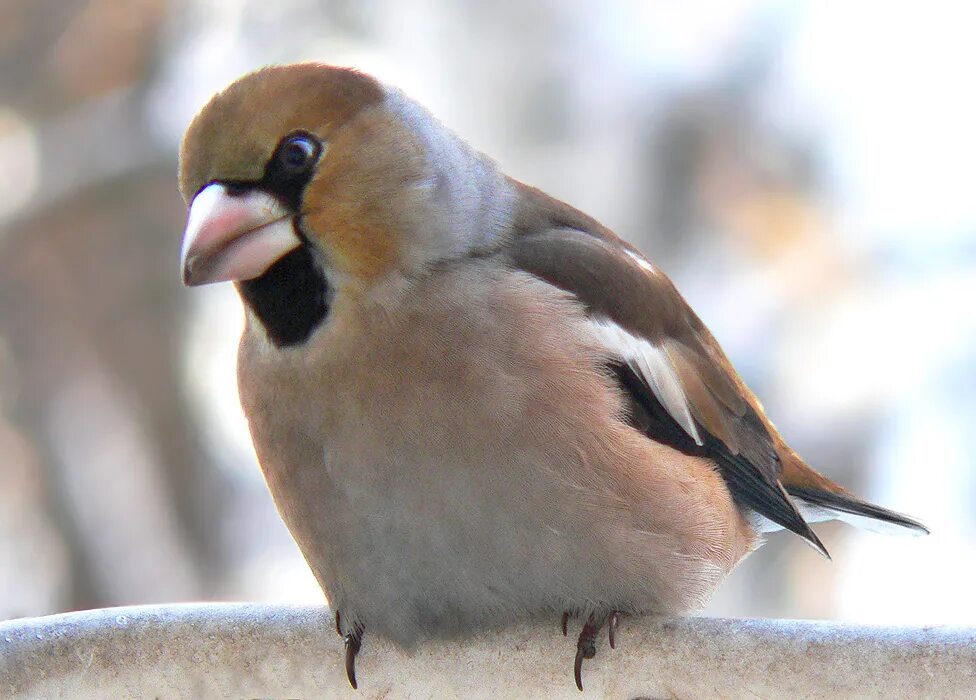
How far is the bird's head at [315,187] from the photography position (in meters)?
1.93

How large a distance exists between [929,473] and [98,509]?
345 cm

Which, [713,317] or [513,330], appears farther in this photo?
[713,317]

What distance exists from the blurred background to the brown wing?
2.42m

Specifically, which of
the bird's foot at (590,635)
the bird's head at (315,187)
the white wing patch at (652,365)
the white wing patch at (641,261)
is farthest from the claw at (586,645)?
the white wing patch at (641,261)

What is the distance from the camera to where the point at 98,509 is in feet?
19.1

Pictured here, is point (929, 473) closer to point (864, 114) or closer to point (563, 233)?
point (864, 114)

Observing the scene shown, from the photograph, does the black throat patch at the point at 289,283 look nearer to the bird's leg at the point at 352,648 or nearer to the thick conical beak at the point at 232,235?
the thick conical beak at the point at 232,235

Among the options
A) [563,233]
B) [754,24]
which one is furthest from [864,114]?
[563,233]

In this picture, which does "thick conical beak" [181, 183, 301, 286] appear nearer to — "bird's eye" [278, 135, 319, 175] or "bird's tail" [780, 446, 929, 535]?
"bird's eye" [278, 135, 319, 175]

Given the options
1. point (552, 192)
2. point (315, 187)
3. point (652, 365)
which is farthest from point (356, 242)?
point (552, 192)

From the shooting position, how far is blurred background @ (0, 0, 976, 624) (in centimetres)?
508

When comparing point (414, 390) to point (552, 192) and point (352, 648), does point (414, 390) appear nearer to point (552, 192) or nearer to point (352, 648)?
point (352, 648)

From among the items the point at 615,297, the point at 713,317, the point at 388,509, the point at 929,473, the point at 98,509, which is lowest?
the point at 98,509

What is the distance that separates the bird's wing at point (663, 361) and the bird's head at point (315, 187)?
169 mm
